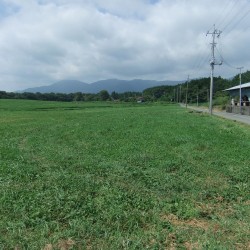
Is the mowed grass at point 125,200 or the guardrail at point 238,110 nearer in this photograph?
the mowed grass at point 125,200

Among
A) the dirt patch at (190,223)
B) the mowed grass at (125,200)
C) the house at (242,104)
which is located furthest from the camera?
the house at (242,104)

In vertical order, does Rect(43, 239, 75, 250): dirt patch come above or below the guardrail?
above

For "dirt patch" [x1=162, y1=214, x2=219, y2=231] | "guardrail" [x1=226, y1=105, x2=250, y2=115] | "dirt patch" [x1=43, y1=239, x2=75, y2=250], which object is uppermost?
"dirt patch" [x1=43, y1=239, x2=75, y2=250]

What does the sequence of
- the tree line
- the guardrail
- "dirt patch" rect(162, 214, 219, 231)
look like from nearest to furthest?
"dirt patch" rect(162, 214, 219, 231), the guardrail, the tree line

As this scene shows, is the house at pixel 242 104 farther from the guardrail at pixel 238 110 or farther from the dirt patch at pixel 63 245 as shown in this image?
the dirt patch at pixel 63 245

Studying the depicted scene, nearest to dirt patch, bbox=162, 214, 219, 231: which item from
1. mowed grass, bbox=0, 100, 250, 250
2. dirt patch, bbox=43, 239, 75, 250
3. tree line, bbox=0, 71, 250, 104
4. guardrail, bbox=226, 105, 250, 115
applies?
mowed grass, bbox=0, 100, 250, 250

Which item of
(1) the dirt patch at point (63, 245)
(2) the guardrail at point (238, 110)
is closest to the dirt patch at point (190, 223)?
(1) the dirt patch at point (63, 245)

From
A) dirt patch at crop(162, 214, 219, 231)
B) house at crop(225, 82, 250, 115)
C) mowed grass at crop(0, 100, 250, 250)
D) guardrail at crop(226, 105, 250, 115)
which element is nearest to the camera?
mowed grass at crop(0, 100, 250, 250)

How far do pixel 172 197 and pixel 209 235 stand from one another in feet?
7.33

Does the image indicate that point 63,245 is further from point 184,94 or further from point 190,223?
point 184,94

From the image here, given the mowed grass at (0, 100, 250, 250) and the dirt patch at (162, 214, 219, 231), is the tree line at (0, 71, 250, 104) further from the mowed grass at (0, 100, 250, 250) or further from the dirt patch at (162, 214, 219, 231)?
the dirt patch at (162, 214, 219, 231)

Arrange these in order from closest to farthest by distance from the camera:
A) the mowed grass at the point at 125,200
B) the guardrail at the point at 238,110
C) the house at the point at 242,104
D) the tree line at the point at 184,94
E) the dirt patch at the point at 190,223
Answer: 1. the mowed grass at the point at 125,200
2. the dirt patch at the point at 190,223
3. the guardrail at the point at 238,110
4. the house at the point at 242,104
5. the tree line at the point at 184,94

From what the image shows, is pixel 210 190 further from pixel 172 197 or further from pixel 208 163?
pixel 208 163

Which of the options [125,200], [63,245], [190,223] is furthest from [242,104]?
[63,245]
